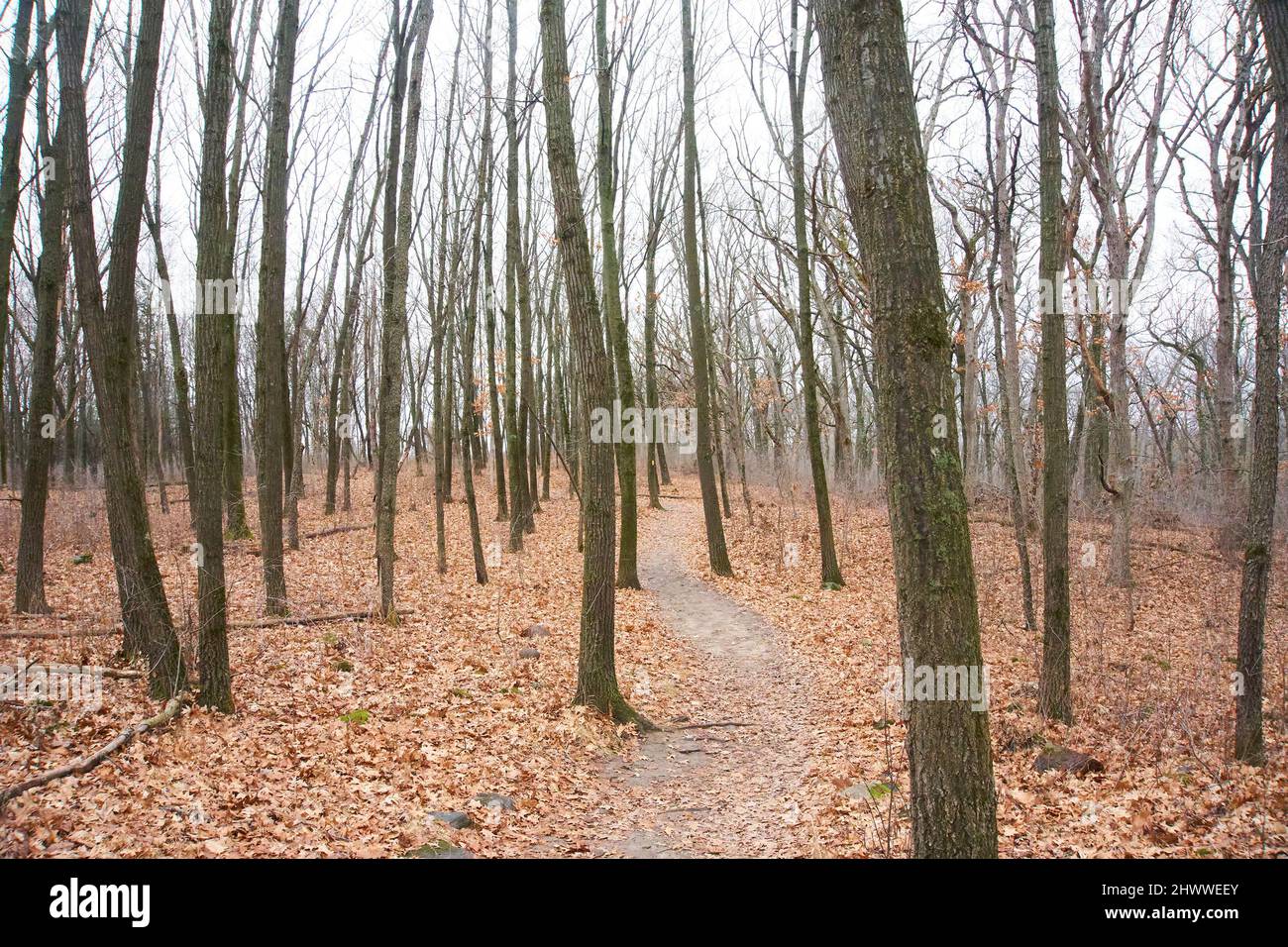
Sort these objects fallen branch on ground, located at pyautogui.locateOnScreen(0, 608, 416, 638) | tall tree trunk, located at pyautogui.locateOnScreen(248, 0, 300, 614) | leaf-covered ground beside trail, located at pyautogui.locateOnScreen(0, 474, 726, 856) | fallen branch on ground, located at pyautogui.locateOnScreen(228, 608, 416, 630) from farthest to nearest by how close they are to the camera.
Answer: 1. tall tree trunk, located at pyautogui.locateOnScreen(248, 0, 300, 614)
2. fallen branch on ground, located at pyautogui.locateOnScreen(228, 608, 416, 630)
3. fallen branch on ground, located at pyautogui.locateOnScreen(0, 608, 416, 638)
4. leaf-covered ground beside trail, located at pyautogui.locateOnScreen(0, 474, 726, 856)

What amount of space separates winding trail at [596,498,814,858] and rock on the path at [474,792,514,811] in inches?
30.4

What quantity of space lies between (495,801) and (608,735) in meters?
1.75

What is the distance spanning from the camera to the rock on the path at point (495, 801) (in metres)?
5.48

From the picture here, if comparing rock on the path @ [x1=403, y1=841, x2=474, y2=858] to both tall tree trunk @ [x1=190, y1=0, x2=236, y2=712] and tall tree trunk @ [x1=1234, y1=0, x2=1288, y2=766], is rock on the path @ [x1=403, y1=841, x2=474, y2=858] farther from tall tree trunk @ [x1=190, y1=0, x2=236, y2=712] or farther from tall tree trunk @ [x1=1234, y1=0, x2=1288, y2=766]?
tall tree trunk @ [x1=1234, y1=0, x2=1288, y2=766]

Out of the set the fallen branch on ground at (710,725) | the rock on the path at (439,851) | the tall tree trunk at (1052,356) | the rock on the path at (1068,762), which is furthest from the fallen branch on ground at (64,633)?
the tall tree trunk at (1052,356)

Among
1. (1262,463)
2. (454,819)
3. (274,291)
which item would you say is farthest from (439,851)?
(274,291)

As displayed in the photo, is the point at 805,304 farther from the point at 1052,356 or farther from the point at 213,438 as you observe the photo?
the point at 213,438

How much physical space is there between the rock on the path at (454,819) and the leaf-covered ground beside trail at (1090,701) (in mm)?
2416

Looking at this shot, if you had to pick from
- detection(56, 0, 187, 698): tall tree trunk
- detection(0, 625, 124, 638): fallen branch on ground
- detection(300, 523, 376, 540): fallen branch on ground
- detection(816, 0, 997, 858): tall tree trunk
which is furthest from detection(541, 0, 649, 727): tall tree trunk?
detection(300, 523, 376, 540): fallen branch on ground

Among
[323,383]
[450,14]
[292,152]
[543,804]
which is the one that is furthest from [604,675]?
[323,383]

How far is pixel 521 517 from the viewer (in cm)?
1770

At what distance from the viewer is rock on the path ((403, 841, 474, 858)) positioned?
4582 mm

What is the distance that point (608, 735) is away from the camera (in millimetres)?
7125

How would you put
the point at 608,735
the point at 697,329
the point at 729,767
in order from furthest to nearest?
1. the point at 697,329
2. the point at 608,735
3. the point at 729,767
